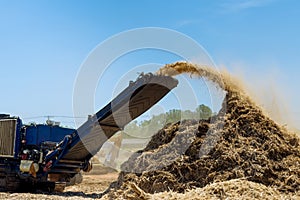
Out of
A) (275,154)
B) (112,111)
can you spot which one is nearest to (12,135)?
(112,111)

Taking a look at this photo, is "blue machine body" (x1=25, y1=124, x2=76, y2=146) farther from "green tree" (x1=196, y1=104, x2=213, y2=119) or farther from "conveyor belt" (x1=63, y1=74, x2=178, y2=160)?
"green tree" (x1=196, y1=104, x2=213, y2=119)

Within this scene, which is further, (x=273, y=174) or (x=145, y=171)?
(x=145, y=171)

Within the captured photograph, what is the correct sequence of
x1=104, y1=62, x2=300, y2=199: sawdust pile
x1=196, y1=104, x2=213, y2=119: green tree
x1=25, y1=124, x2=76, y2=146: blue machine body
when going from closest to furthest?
x1=104, y1=62, x2=300, y2=199: sawdust pile < x1=196, y1=104, x2=213, y2=119: green tree < x1=25, y1=124, x2=76, y2=146: blue machine body

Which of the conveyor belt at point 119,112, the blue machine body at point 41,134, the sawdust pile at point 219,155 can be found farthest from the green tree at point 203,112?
the blue machine body at point 41,134

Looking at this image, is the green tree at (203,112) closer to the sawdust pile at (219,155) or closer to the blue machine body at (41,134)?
A: the sawdust pile at (219,155)

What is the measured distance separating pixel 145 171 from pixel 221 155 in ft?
4.86

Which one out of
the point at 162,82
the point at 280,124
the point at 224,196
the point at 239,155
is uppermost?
the point at 162,82

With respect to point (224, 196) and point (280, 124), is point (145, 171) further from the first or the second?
point (280, 124)

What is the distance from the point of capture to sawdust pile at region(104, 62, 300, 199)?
7820mm

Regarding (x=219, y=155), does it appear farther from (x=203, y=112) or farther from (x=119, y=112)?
(x=119, y=112)

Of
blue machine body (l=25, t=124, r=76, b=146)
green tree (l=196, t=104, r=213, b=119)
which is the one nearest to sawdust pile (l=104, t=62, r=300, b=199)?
green tree (l=196, t=104, r=213, b=119)

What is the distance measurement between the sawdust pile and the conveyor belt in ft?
1.32

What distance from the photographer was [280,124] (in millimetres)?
9031

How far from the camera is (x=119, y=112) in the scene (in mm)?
9992
